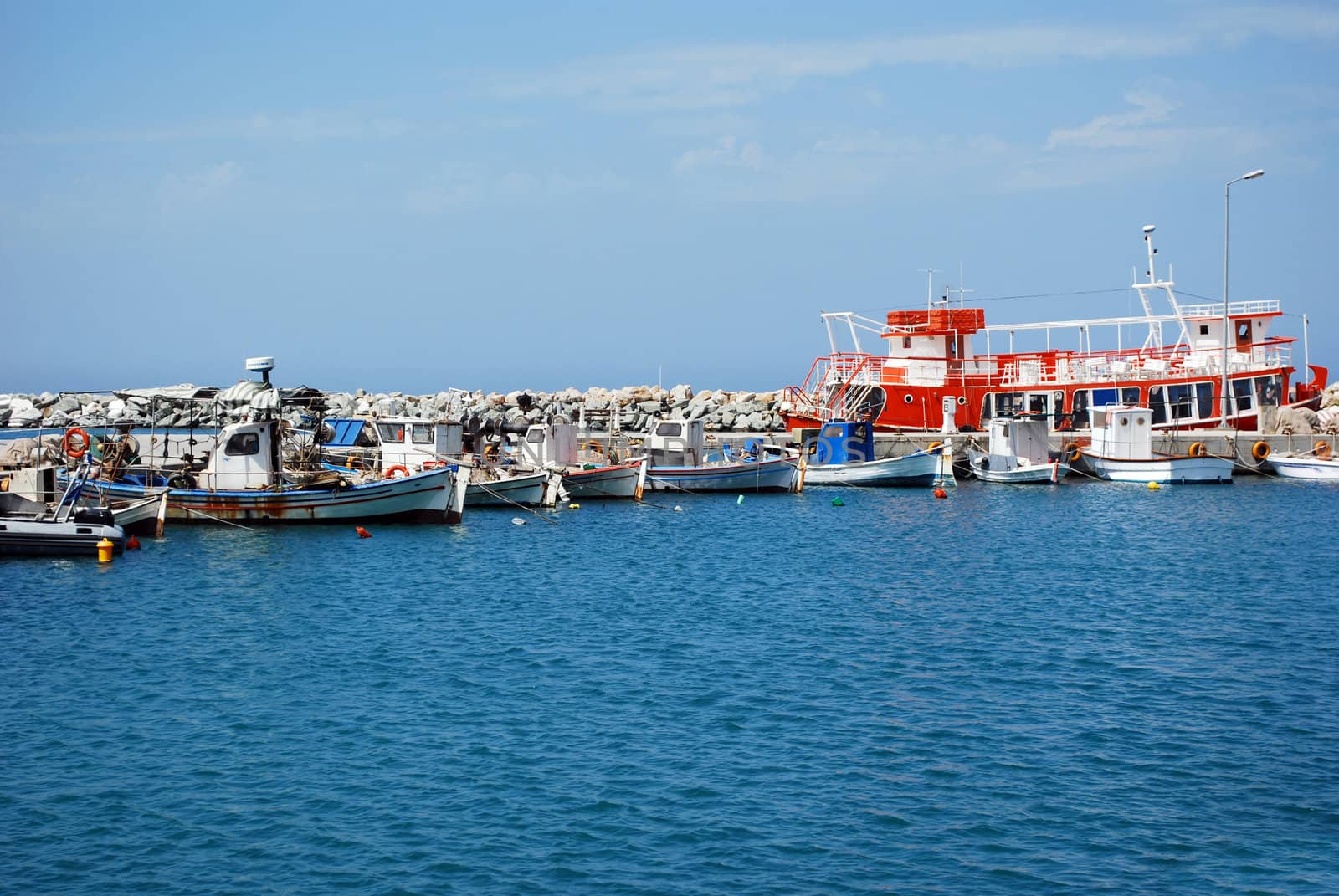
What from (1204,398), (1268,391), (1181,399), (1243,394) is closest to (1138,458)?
(1181,399)

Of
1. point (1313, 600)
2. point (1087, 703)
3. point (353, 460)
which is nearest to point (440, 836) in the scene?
point (1087, 703)

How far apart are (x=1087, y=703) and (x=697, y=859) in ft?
27.0

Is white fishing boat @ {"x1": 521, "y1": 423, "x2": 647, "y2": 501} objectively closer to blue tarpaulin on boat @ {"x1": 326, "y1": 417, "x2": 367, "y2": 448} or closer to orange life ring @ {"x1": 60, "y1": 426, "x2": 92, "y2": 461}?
blue tarpaulin on boat @ {"x1": 326, "y1": 417, "x2": 367, "y2": 448}

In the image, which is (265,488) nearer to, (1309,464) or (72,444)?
(72,444)

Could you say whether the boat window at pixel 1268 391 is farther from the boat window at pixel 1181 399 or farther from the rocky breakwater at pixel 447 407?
the rocky breakwater at pixel 447 407

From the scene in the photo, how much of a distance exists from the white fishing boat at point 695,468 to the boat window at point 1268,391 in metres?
22.0

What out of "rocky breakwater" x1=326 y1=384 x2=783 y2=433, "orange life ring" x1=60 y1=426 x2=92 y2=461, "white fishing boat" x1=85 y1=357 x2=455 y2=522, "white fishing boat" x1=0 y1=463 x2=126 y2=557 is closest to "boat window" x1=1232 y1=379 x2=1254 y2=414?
"rocky breakwater" x1=326 y1=384 x2=783 y2=433

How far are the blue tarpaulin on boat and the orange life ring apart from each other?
783 cm

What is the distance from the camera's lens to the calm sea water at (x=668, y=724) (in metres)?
13.5

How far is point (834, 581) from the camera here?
3055 cm

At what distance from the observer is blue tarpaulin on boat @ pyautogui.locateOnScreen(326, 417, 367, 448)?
44844 millimetres

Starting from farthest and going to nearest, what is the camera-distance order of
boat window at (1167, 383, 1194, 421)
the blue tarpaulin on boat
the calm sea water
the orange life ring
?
boat window at (1167, 383, 1194, 421) → the blue tarpaulin on boat → the orange life ring → the calm sea water

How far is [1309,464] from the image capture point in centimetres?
5038

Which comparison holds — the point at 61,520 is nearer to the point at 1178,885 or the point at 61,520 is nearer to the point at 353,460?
the point at 353,460
